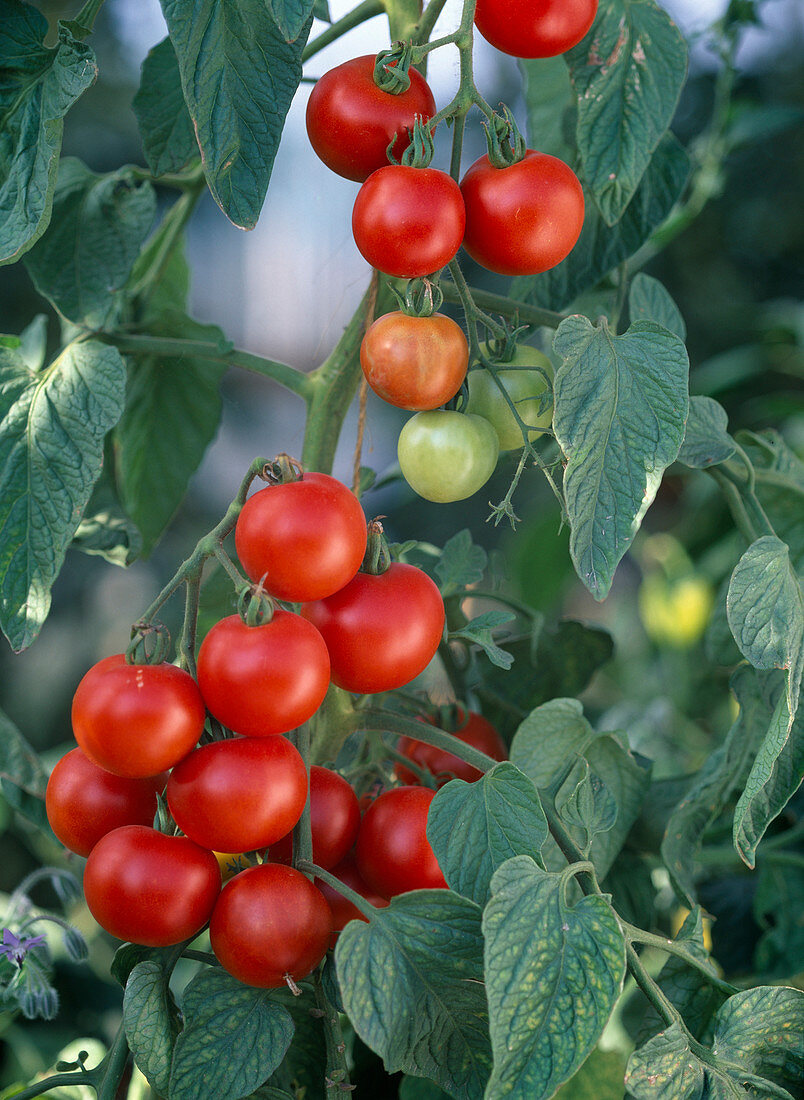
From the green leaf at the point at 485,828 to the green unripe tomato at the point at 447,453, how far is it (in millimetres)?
88

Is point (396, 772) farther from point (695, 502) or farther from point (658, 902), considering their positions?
point (695, 502)

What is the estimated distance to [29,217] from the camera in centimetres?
28

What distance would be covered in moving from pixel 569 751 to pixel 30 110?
29cm

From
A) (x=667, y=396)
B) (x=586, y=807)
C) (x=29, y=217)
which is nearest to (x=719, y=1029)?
(x=586, y=807)

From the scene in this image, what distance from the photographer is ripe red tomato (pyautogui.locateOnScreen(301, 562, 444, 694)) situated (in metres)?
0.28

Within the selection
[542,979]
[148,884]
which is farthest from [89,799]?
[542,979]

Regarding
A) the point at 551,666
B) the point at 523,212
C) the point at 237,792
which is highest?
the point at 523,212

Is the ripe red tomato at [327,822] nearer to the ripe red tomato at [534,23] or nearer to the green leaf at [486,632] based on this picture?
the green leaf at [486,632]

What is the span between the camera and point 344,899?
0.30 meters

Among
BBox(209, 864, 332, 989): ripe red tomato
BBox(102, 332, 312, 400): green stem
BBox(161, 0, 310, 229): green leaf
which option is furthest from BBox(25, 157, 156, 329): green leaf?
BBox(209, 864, 332, 989): ripe red tomato

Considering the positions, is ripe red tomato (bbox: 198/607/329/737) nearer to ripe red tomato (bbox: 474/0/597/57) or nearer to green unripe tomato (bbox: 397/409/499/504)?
green unripe tomato (bbox: 397/409/499/504)

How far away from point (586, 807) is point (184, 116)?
0.30m

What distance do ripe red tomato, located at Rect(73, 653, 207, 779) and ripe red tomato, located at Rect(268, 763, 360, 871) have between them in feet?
0.22

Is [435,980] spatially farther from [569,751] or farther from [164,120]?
[164,120]
